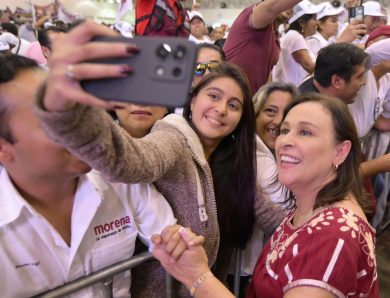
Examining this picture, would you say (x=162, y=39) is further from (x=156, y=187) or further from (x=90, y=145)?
(x=156, y=187)

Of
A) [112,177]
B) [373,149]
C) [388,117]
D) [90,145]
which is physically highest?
[90,145]

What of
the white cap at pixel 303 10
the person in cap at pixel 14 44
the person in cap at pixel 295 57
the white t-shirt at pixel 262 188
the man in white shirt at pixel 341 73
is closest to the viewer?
the white t-shirt at pixel 262 188

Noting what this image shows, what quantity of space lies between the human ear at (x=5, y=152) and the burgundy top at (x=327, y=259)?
2.72 feet

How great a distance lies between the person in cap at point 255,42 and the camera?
93.1 inches

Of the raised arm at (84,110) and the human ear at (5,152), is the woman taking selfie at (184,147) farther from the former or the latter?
the human ear at (5,152)

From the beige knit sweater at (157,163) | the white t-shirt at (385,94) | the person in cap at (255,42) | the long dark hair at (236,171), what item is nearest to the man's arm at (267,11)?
the person in cap at (255,42)

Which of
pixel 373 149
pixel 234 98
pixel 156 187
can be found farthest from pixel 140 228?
pixel 373 149

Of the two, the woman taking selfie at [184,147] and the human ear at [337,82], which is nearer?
the woman taking selfie at [184,147]

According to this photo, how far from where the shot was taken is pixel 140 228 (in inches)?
49.8

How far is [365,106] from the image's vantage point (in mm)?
2924

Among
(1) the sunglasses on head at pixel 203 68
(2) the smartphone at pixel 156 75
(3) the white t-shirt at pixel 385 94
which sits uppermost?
(2) the smartphone at pixel 156 75

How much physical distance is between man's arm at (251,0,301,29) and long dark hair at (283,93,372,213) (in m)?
0.97

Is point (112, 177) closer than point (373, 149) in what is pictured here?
Yes

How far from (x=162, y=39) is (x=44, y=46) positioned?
312cm
